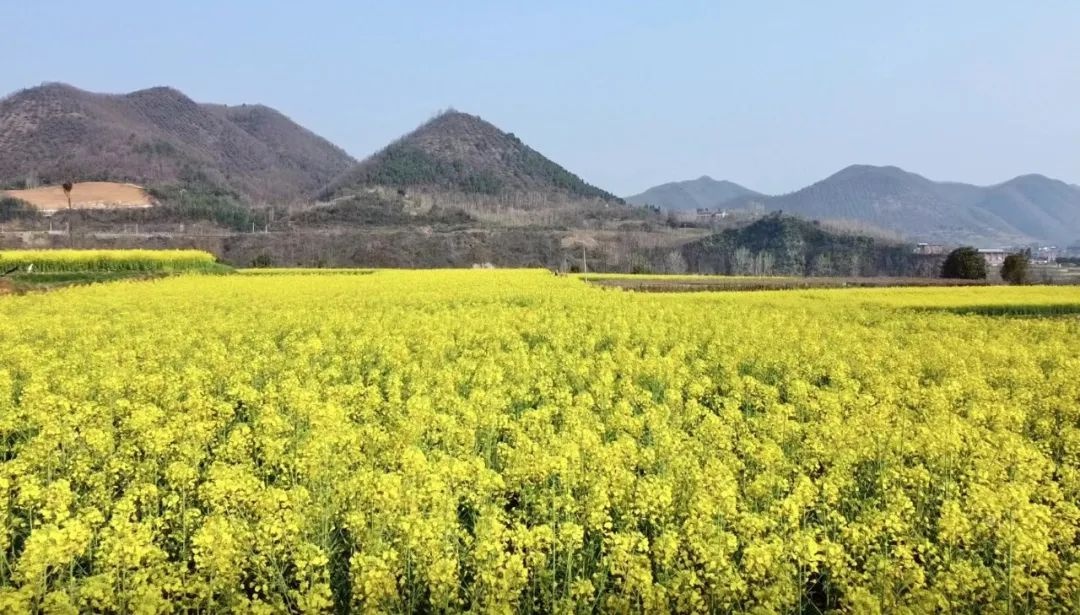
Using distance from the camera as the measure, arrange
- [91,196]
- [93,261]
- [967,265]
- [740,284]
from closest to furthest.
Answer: [740,284] < [93,261] < [967,265] < [91,196]

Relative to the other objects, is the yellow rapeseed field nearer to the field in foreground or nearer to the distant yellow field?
the field in foreground

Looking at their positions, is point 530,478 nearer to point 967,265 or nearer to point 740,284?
point 740,284

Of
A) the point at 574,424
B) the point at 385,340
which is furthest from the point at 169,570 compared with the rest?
the point at 385,340

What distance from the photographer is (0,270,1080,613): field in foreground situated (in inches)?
204

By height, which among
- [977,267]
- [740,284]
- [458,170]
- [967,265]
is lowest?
[740,284]

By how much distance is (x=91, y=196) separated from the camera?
394ft

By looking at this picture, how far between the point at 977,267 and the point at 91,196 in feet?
388

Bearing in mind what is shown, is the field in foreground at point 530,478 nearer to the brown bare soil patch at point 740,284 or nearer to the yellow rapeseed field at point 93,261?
the brown bare soil patch at point 740,284

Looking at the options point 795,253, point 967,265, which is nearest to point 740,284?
point 967,265

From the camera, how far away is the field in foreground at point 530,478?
17.0 ft

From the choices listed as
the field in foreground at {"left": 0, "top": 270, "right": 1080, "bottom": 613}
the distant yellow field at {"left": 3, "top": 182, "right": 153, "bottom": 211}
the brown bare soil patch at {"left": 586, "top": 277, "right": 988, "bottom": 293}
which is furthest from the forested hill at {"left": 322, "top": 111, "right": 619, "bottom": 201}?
the field in foreground at {"left": 0, "top": 270, "right": 1080, "bottom": 613}

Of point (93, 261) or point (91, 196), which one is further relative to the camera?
point (91, 196)

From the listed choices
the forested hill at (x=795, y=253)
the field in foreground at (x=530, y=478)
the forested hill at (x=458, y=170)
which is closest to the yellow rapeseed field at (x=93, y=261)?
the field in foreground at (x=530, y=478)

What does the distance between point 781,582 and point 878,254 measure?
314ft
